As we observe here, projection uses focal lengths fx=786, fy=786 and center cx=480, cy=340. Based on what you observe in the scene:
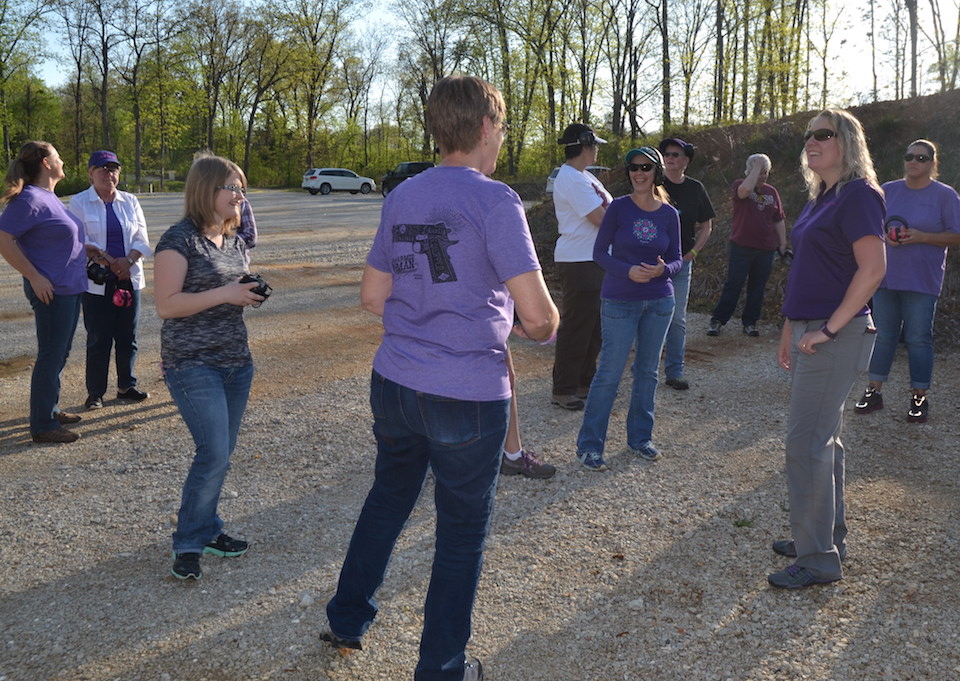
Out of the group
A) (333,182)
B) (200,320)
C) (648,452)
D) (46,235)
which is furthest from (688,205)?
(333,182)

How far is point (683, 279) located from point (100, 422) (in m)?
4.77

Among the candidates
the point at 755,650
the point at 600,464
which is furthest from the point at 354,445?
the point at 755,650

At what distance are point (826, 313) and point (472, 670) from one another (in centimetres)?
204

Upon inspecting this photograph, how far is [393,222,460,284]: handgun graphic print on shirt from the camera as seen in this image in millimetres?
2398

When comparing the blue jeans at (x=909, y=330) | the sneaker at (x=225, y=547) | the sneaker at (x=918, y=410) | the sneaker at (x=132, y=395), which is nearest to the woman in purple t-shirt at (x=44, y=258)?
the sneaker at (x=132, y=395)

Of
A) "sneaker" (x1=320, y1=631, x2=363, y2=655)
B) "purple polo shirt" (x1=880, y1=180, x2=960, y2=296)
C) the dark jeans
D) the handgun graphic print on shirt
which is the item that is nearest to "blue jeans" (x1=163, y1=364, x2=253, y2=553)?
"sneaker" (x1=320, y1=631, x2=363, y2=655)

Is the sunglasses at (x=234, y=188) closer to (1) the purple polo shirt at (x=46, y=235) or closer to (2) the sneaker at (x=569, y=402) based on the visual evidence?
(1) the purple polo shirt at (x=46, y=235)

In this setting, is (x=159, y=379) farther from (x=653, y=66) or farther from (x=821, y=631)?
(x=653, y=66)

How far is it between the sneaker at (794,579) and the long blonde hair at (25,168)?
5.01m

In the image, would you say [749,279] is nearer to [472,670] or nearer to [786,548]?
[786,548]

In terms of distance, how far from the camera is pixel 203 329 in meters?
3.46

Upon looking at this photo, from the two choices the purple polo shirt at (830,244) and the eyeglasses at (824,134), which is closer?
the purple polo shirt at (830,244)

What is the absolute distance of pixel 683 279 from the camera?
6.73 metres

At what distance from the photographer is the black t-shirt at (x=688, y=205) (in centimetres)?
672
